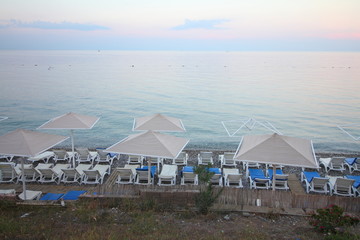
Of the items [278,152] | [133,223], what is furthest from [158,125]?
[133,223]

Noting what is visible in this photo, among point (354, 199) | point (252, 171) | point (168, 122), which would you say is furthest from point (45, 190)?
point (354, 199)

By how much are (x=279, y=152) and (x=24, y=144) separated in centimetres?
677

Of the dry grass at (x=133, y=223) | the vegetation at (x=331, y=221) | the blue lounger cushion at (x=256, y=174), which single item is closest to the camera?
the dry grass at (x=133, y=223)

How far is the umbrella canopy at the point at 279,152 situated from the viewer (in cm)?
746

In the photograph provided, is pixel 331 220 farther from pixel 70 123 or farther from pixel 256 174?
pixel 70 123

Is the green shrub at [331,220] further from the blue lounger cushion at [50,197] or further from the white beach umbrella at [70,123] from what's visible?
the white beach umbrella at [70,123]

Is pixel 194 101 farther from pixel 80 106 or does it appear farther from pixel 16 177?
pixel 16 177

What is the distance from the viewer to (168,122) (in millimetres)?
12297

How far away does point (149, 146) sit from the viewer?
818cm

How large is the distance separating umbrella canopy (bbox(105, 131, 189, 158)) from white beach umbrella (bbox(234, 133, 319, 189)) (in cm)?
183

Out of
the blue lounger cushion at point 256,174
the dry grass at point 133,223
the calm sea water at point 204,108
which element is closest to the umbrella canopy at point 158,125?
the blue lounger cushion at point 256,174

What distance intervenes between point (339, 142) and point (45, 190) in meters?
19.9

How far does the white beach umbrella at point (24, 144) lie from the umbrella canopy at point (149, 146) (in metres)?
1.79

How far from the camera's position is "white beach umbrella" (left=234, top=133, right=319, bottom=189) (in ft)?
24.5
